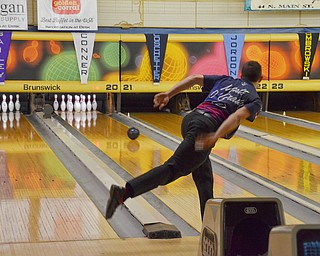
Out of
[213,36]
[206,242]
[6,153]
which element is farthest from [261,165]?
[213,36]

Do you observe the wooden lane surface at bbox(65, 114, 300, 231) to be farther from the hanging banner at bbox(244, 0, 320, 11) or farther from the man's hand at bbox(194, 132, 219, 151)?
the hanging banner at bbox(244, 0, 320, 11)

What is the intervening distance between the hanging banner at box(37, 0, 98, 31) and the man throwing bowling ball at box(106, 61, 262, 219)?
6.73m

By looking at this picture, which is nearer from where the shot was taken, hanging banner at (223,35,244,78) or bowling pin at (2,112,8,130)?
bowling pin at (2,112,8,130)

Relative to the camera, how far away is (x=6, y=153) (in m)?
6.73

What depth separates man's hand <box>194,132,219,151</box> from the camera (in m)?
3.21

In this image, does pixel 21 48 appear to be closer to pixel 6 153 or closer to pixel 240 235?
pixel 6 153

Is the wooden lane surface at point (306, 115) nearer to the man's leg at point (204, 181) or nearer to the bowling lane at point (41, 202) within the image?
the bowling lane at point (41, 202)

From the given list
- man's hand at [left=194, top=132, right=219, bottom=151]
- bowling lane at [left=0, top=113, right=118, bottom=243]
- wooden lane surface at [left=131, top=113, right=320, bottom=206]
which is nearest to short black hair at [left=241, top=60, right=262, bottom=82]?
man's hand at [left=194, top=132, right=219, bottom=151]

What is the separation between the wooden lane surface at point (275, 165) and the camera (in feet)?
Result: 17.1

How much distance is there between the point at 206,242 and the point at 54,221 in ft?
5.11

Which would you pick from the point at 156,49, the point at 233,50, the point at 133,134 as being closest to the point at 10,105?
the point at 156,49

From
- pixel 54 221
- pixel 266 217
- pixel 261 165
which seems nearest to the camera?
pixel 266 217

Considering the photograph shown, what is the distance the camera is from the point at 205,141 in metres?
3.24

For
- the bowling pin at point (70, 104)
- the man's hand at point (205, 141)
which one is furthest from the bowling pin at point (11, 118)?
the man's hand at point (205, 141)
